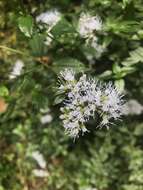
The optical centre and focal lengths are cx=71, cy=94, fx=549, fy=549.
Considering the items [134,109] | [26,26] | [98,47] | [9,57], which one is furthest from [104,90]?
[9,57]

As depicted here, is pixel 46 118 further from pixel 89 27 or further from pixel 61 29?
pixel 61 29

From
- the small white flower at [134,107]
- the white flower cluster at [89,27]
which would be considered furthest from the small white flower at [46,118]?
the white flower cluster at [89,27]

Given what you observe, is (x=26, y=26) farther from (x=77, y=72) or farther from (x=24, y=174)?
(x=24, y=174)

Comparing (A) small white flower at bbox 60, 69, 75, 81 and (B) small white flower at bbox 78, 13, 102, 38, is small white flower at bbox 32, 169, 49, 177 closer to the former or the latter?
(B) small white flower at bbox 78, 13, 102, 38

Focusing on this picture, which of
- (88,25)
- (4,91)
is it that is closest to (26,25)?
(88,25)

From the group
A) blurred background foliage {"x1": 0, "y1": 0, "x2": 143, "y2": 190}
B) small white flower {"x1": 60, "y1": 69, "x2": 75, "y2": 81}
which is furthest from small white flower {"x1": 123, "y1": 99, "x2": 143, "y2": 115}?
small white flower {"x1": 60, "y1": 69, "x2": 75, "y2": 81}
